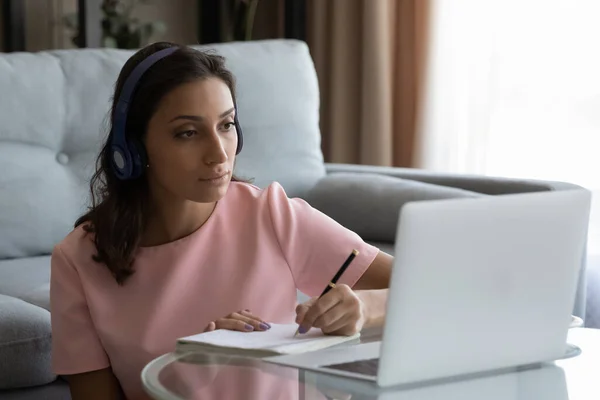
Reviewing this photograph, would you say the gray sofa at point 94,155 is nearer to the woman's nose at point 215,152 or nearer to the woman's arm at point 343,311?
the woman's nose at point 215,152

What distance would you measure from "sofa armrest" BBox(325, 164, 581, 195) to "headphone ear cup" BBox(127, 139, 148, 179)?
1193mm

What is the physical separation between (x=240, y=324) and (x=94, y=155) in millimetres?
1327

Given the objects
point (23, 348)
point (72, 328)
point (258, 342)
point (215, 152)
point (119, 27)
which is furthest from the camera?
point (119, 27)

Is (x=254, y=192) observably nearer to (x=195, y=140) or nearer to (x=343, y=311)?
(x=195, y=140)

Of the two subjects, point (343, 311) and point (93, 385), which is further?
point (93, 385)

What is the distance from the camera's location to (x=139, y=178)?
1645 millimetres

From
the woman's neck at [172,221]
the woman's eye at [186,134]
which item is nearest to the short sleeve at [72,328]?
the woman's neck at [172,221]

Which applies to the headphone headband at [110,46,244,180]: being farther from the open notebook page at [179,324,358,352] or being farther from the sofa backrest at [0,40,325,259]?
the sofa backrest at [0,40,325,259]

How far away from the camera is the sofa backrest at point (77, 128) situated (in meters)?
2.47

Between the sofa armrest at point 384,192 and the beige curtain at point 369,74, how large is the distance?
748mm

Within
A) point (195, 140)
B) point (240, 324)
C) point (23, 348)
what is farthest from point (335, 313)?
point (23, 348)

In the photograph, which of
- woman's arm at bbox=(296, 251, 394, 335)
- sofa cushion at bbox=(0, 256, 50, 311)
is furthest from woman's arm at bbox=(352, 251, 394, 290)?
sofa cushion at bbox=(0, 256, 50, 311)

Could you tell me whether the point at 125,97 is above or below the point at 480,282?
above

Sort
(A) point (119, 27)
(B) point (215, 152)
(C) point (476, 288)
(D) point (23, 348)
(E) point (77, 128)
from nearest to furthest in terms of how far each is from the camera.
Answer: (C) point (476, 288) → (B) point (215, 152) → (D) point (23, 348) → (E) point (77, 128) → (A) point (119, 27)
